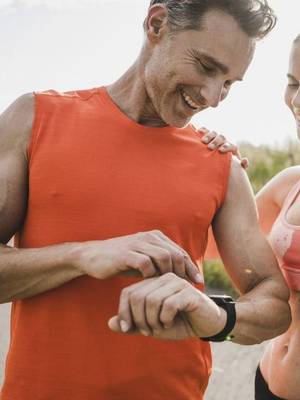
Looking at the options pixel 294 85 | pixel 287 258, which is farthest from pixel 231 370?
pixel 294 85

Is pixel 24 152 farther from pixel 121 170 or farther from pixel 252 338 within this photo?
pixel 252 338

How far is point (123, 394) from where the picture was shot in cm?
211

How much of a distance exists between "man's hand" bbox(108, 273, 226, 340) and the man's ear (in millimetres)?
937

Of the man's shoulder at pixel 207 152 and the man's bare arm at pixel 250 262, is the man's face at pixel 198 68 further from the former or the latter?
the man's bare arm at pixel 250 262

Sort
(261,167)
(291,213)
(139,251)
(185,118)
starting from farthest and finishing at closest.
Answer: (261,167) → (291,213) → (185,118) → (139,251)

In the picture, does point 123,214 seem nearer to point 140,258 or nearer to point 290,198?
point 140,258

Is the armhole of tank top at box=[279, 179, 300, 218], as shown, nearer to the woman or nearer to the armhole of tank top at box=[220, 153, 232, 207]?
the woman

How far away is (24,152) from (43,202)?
0.17m

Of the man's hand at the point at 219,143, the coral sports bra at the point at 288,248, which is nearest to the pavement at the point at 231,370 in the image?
the coral sports bra at the point at 288,248

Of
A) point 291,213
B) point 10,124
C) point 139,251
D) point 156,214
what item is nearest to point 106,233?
point 156,214

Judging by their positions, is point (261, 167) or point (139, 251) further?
point (261, 167)

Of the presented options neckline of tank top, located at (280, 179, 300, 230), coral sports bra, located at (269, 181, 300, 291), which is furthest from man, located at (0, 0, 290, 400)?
neckline of tank top, located at (280, 179, 300, 230)

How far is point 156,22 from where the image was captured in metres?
2.38

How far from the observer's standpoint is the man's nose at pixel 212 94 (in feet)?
7.36
